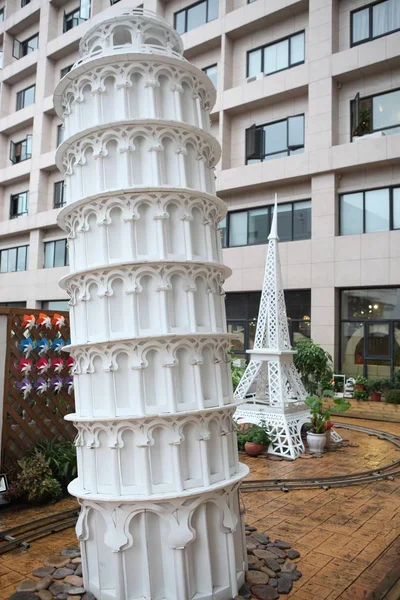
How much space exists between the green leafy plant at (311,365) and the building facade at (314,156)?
3.03 metres

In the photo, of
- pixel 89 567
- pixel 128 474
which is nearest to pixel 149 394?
pixel 128 474

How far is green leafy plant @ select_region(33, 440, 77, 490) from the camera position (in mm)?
6988

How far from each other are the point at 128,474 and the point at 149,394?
699 mm

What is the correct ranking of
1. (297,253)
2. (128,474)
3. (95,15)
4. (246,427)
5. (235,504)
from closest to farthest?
(128,474) < (235,504) < (246,427) < (297,253) < (95,15)

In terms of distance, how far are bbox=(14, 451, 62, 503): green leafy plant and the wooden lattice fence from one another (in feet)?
1.34

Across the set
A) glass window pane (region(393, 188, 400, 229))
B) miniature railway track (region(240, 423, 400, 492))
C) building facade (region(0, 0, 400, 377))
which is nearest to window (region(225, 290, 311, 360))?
building facade (region(0, 0, 400, 377))

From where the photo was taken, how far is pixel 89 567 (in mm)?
4367

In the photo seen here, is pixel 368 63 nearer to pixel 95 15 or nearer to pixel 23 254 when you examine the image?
pixel 95 15

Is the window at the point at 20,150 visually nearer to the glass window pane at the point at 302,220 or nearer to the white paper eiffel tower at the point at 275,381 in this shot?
the glass window pane at the point at 302,220

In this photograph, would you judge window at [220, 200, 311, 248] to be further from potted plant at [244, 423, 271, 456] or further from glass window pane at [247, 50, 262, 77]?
potted plant at [244, 423, 271, 456]

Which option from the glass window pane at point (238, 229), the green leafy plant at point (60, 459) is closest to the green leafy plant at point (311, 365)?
the glass window pane at point (238, 229)

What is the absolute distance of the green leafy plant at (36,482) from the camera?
6.50 metres

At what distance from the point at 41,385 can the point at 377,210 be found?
1289 centimetres

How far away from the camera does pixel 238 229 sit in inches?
762
